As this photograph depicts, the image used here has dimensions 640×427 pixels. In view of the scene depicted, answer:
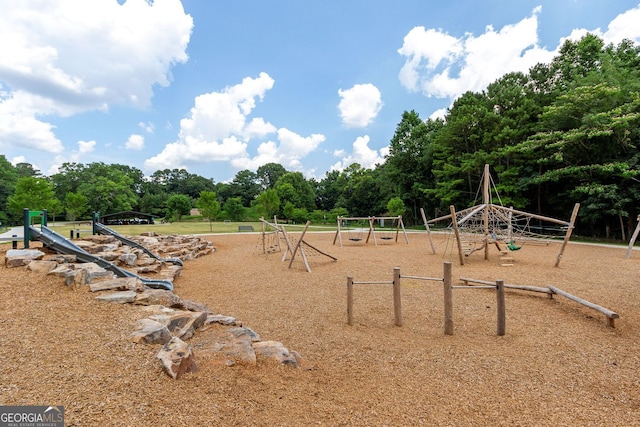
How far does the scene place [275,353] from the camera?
3416mm

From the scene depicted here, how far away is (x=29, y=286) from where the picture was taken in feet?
14.0

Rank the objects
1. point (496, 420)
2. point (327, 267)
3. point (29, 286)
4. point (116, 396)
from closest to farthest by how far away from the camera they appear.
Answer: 1. point (116, 396)
2. point (496, 420)
3. point (29, 286)
4. point (327, 267)

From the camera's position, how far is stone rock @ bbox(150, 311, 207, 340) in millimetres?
3518

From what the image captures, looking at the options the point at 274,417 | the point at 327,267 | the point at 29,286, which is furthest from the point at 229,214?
the point at 274,417

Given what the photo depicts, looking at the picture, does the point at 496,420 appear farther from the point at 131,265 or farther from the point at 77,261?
the point at 131,265

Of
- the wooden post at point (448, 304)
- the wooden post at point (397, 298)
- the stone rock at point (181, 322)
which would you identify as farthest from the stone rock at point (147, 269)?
the wooden post at point (448, 304)

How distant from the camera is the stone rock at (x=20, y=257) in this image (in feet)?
16.4

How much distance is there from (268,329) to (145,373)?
230 centimetres

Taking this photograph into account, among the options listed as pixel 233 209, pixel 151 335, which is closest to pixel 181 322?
pixel 151 335

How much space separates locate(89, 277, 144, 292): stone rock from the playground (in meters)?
0.28

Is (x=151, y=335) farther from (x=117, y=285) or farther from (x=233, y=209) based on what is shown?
(x=233, y=209)

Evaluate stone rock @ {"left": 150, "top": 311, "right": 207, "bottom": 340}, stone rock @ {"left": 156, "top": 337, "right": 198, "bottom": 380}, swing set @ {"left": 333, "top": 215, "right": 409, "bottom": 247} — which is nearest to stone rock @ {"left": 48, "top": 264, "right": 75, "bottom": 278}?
stone rock @ {"left": 150, "top": 311, "right": 207, "bottom": 340}

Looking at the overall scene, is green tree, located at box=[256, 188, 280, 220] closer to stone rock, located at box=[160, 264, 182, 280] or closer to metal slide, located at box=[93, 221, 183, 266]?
metal slide, located at box=[93, 221, 183, 266]

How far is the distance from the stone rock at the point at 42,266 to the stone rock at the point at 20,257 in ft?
0.83
